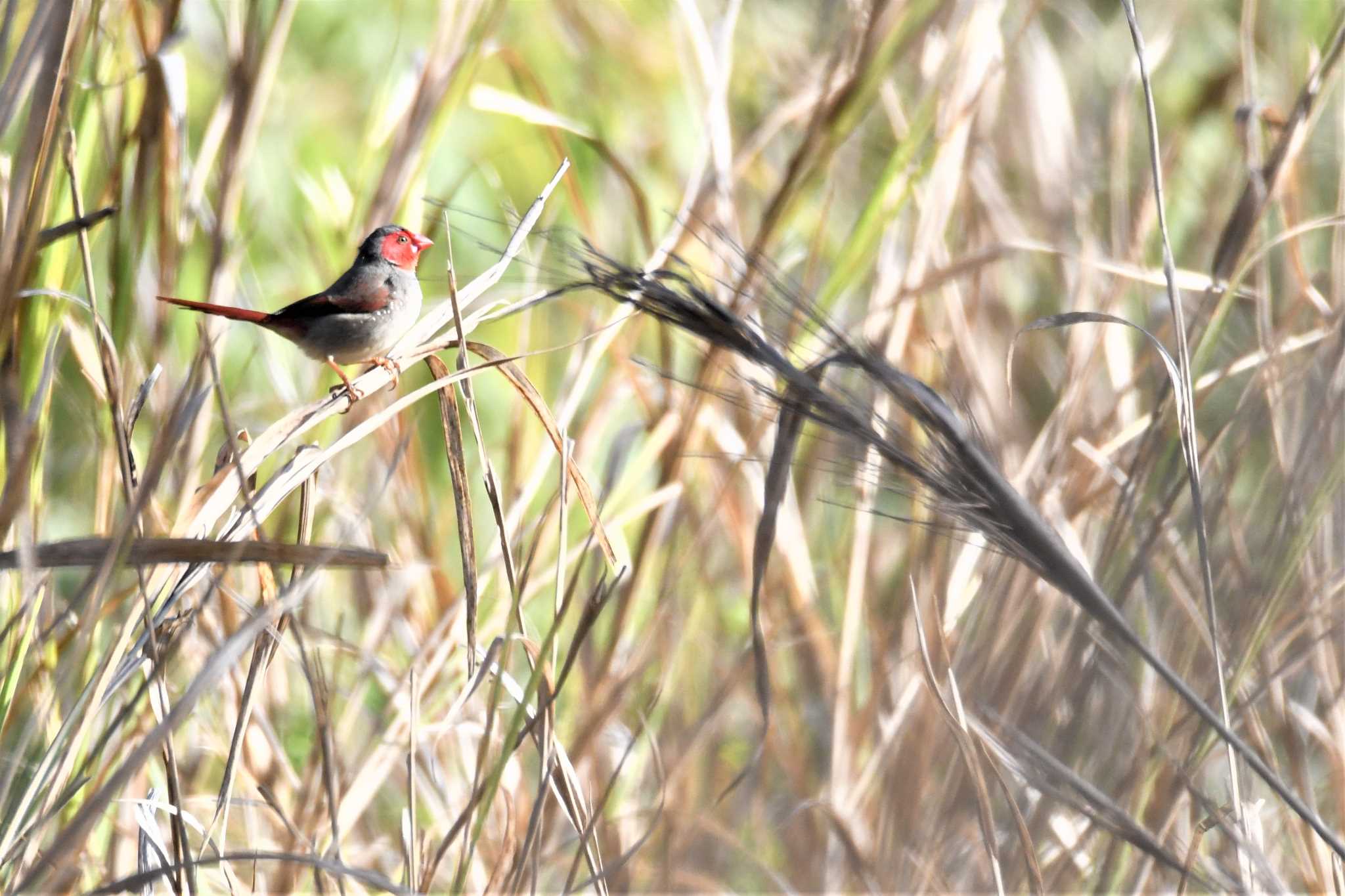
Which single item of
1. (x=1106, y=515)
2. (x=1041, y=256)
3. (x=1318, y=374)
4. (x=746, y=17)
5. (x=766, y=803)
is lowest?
(x=766, y=803)

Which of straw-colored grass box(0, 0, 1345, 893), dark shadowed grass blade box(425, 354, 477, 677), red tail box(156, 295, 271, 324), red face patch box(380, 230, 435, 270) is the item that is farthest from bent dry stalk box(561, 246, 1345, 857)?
red face patch box(380, 230, 435, 270)

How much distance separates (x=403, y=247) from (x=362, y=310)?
0.11 meters

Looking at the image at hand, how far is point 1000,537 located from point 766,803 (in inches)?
48.2

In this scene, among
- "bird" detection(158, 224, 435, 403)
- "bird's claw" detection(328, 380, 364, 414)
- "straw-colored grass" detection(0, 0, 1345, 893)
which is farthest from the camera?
"bird" detection(158, 224, 435, 403)

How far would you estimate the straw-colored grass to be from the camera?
0.88 metres

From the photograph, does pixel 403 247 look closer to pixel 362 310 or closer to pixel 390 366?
pixel 362 310

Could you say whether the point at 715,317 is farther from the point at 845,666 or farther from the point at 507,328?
the point at 507,328

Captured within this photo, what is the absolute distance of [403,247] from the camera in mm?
1622

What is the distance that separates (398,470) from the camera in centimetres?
158

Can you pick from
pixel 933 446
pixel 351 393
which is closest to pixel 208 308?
pixel 351 393

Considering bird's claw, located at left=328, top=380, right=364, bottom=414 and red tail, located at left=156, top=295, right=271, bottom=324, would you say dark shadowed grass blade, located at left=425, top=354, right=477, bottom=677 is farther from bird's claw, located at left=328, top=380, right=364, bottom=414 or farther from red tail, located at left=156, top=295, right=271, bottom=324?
red tail, located at left=156, top=295, right=271, bottom=324

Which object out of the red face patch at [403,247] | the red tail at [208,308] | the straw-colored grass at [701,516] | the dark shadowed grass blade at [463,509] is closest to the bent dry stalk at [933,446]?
the straw-colored grass at [701,516]

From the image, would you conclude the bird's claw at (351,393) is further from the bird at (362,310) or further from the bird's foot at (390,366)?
the bird at (362,310)

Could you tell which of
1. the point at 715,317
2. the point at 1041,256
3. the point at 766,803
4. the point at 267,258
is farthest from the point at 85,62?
the point at 267,258
